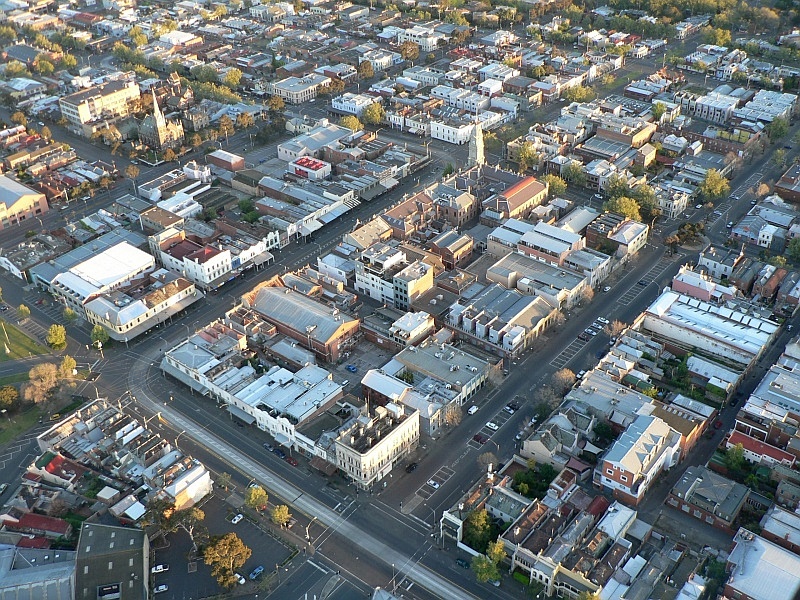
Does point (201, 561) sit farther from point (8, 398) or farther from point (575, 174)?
point (575, 174)

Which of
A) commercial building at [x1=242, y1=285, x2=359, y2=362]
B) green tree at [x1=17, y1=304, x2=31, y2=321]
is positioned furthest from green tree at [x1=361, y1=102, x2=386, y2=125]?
green tree at [x1=17, y1=304, x2=31, y2=321]

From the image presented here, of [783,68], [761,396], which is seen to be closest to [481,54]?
[783,68]

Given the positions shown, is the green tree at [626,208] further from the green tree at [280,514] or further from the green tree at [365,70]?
the green tree at [365,70]

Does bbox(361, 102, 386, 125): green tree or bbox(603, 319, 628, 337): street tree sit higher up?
bbox(361, 102, 386, 125): green tree

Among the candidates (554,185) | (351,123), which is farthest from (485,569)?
(351,123)

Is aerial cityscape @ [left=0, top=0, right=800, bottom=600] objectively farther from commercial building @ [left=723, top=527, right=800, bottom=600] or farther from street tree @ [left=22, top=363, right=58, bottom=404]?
street tree @ [left=22, top=363, right=58, bottom=404]

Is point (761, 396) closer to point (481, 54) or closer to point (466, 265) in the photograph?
point (466, 265)
